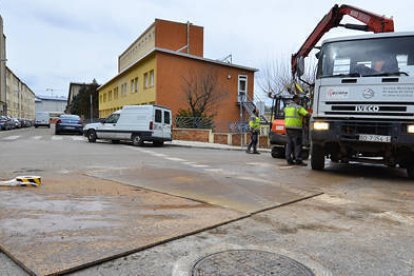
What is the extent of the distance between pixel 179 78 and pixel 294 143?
A: 18546 millimetres

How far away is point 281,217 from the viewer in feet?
15.7

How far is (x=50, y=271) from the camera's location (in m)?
2.89

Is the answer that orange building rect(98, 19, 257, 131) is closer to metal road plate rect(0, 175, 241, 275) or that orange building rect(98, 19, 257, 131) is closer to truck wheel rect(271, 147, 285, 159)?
truck wheel rect(271, 147, 285, 159)

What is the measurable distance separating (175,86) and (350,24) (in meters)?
18.2

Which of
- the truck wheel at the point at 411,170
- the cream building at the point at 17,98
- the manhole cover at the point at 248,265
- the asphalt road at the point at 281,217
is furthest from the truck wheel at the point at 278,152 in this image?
the cream building at the point at 17,98

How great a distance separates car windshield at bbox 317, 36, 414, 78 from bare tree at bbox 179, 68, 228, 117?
18.0 meters

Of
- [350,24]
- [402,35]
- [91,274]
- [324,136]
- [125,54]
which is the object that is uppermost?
[125,54]

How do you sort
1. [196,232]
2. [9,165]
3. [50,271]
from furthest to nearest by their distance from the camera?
[9,165] < [196,232] < [50,271]

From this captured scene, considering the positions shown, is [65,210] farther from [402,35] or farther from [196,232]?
[402,35]

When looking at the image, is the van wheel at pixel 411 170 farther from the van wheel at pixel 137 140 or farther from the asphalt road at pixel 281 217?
the van wheel at pixel 137 140

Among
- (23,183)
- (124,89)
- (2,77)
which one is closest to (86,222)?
(23,183)

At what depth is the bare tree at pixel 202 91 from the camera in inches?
1056

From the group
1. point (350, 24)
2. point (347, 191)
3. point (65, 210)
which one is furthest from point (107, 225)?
point (350, 24)

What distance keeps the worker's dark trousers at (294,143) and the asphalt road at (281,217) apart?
175 centimetres
